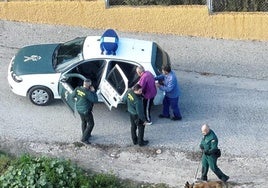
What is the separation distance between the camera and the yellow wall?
1886cm

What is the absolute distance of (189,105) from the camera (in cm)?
1648

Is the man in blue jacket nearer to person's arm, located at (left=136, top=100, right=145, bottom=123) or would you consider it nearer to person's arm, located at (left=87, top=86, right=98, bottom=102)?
person's arm, located at (left=136, top=100, right=145, bottom=123)

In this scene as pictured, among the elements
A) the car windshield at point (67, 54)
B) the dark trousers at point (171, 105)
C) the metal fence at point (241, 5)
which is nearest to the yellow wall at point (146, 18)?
the metal fence at point (241, 5)

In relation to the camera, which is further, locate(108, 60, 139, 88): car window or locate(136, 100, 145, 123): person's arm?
locate(108, 60, 139, 88): car window

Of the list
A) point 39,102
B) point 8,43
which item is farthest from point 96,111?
point 8,43

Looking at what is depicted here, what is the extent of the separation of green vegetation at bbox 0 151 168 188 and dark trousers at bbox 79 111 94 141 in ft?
3.25

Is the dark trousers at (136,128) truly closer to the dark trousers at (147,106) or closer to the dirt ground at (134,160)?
the dirt ground at (134,160)

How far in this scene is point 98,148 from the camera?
49.2ft

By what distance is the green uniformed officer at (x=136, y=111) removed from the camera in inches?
569

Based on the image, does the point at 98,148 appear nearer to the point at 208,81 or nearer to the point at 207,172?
the point at 207,172

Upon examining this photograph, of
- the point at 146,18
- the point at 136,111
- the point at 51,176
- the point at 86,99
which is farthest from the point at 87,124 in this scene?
the point at 146,18

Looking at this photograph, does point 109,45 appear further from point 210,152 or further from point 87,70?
point 210,152

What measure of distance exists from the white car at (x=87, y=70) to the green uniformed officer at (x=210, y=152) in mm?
2465

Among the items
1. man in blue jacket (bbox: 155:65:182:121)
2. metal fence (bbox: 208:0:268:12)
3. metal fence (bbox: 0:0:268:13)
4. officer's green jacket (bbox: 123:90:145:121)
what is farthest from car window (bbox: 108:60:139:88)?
metal fence (bbox: 208:0:268:12)
